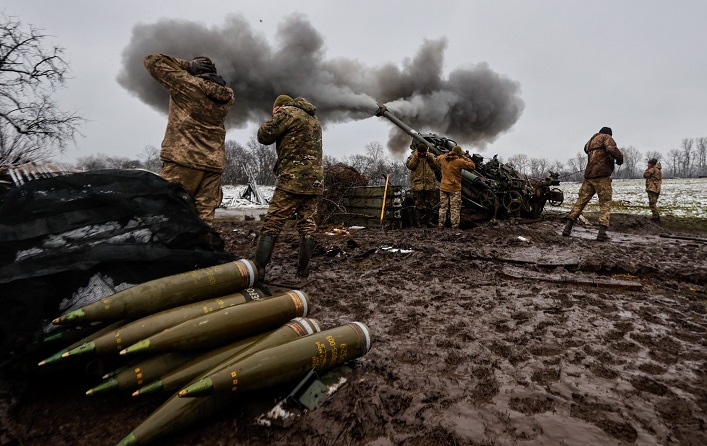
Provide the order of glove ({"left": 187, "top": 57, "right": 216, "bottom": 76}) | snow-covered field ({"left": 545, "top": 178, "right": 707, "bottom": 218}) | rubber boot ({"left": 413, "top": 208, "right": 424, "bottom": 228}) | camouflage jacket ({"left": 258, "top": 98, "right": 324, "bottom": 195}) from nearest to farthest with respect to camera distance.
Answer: glove ({"left": 187, "top": 57, "right": 216, "bottom": 76}) → camouflage jacket ({"left": 258, "top": 98, "right": 324, "bottom": 195}) → rubber boot ({"left": 413, "top": 208, "right": 424, "bottom": 228}) → snow-covered field ({"left": 545, "top": 178, "right": 707, "bottom": 218})

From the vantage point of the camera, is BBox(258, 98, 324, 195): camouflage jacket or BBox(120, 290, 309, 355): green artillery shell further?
BBox(258, 98, 324, 195): camouflage jacket

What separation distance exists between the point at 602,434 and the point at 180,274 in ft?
6.98

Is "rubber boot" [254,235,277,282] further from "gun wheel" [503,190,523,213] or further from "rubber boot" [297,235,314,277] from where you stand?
"gun wheel" [503,190,523,213]

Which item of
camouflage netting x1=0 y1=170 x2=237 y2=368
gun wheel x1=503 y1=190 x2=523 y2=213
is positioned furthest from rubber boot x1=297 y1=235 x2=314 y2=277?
gun wheel x1=503 y1=190 x2=523 y2=213

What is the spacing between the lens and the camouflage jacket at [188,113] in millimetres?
3242

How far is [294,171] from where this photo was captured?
12.2 feet

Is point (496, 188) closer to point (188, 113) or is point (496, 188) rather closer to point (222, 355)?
point (188, 113)

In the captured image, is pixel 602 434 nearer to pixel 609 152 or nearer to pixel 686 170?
pixel 609 152

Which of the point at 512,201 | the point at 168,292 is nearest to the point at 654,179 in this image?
the point at 512,201

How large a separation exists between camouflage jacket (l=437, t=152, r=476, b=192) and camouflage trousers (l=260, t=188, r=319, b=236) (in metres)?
4.78

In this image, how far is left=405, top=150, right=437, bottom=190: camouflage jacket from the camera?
8.59 metres

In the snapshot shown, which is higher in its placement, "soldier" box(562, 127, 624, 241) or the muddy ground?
"soldier" box(562, 127, 624, 241)

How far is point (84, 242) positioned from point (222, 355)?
1.15 meters

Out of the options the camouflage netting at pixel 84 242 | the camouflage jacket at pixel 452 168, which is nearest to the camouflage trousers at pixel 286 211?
the camouflage netting at pixel 84 242
